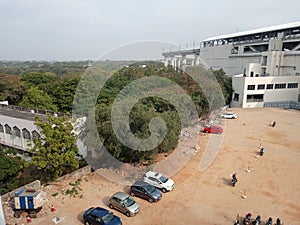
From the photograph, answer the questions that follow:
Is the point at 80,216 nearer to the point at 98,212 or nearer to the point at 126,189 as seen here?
the point at 98,212

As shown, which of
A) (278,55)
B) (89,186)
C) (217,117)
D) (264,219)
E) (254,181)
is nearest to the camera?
(264,219)

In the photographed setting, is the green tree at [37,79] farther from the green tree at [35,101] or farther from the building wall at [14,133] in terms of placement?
the building wall at [14,133]

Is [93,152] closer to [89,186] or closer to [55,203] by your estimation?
[89,186]

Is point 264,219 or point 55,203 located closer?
point 264,219

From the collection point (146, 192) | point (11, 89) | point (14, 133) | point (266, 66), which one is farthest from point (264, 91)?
point (11, 89)

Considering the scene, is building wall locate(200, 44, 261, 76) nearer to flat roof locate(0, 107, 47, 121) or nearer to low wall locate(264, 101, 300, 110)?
low wall locate(264, 101, 300, 110)

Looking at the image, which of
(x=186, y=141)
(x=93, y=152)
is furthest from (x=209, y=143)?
(x=93, y=152)

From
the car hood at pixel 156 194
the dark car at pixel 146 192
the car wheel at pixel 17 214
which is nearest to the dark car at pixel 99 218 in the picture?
the dark car at pixel 146 192
